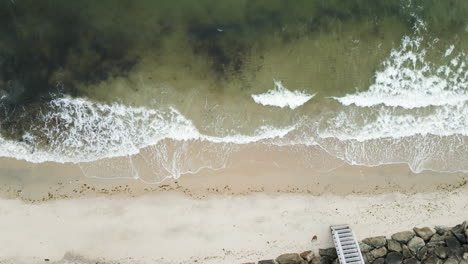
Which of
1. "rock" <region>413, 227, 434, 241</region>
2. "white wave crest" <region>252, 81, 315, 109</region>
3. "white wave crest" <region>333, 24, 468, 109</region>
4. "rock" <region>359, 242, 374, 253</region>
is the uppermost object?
"white wave crest" <region>333, 24, 468, 109</region>

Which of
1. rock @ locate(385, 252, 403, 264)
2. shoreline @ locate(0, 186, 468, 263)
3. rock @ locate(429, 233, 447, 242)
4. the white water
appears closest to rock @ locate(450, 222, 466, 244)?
rock @ locate(429, 233, 447, 242)

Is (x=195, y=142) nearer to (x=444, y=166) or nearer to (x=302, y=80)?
(x=302, y=80)

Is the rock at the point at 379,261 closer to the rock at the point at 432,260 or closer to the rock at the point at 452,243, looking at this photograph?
the rock at the point at 432,260

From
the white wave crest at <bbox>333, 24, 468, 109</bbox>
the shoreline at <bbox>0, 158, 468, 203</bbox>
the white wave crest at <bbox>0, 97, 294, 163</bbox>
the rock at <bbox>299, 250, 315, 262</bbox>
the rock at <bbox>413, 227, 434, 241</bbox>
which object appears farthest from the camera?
the white wave crest at <bbox>333, 24, 468, 109</bbox>

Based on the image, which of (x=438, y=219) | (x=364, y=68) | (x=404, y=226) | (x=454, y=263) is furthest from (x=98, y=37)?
(x=454, y=263)

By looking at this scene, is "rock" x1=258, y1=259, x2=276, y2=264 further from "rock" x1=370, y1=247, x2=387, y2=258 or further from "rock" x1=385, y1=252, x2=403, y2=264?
"rock" x1=385, y1=252, x2=403, y2=264

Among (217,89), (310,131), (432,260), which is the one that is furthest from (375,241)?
(217,89)

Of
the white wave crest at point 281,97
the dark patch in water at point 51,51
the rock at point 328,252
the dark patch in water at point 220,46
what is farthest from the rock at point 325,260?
Result: the dark patch in water at point 51,51
